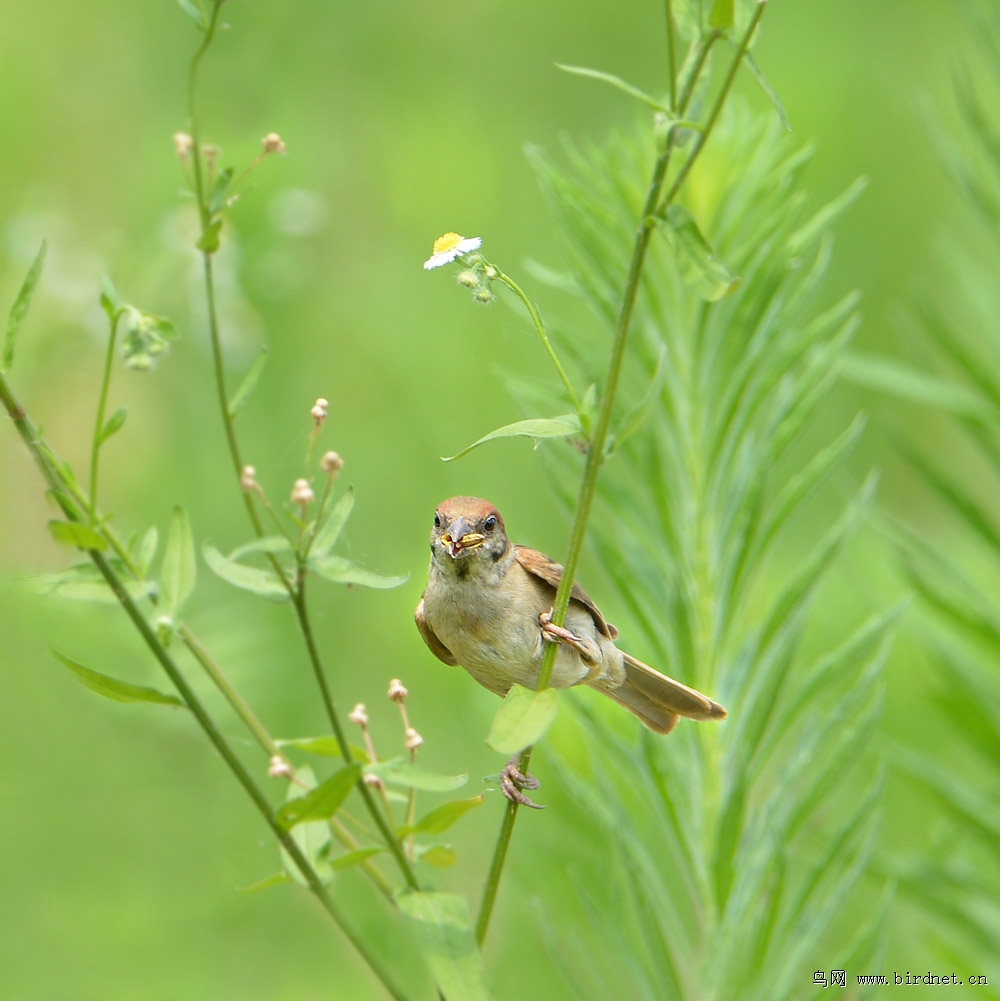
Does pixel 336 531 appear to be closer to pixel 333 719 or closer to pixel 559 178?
pixel 333 719

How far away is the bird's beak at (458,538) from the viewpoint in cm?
197

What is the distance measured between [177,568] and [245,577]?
10cm

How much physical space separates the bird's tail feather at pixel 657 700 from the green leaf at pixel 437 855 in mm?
349

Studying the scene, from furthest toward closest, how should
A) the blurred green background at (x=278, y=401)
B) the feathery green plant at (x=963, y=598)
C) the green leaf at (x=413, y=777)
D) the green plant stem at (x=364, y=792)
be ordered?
the blurred green background at (x=278, y=401)
the feathery green plant at (x=963, y=598)
the green plant stem at (x=364, y=792)
the green leaf at (x=413, y=777)

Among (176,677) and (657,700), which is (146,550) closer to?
(176,677)

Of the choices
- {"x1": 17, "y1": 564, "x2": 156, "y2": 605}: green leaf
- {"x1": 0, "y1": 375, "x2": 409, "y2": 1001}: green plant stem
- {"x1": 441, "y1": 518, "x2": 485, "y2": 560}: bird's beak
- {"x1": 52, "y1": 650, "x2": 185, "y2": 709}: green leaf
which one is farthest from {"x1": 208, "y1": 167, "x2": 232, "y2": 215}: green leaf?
{"x1": 441, "y1": 518, "x2": 485, "y2": 560}: bird's beak

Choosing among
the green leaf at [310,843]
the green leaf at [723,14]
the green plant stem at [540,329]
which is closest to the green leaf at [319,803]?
the green leaf at [310,843]

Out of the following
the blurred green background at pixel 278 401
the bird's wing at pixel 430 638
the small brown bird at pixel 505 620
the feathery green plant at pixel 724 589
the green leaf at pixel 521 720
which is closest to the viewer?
Result: the green leaf at pixel 521 720

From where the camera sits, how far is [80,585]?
1330mm

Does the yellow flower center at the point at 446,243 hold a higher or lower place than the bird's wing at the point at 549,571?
higher

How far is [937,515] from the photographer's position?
14.6 ft

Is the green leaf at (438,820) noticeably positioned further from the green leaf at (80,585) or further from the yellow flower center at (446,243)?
the yellow flower center at (446,243)

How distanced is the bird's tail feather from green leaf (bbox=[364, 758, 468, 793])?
397mm

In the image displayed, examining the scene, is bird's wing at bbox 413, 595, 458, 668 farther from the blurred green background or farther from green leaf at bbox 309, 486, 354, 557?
green leaf at bbox 309, 486, 354, 557
